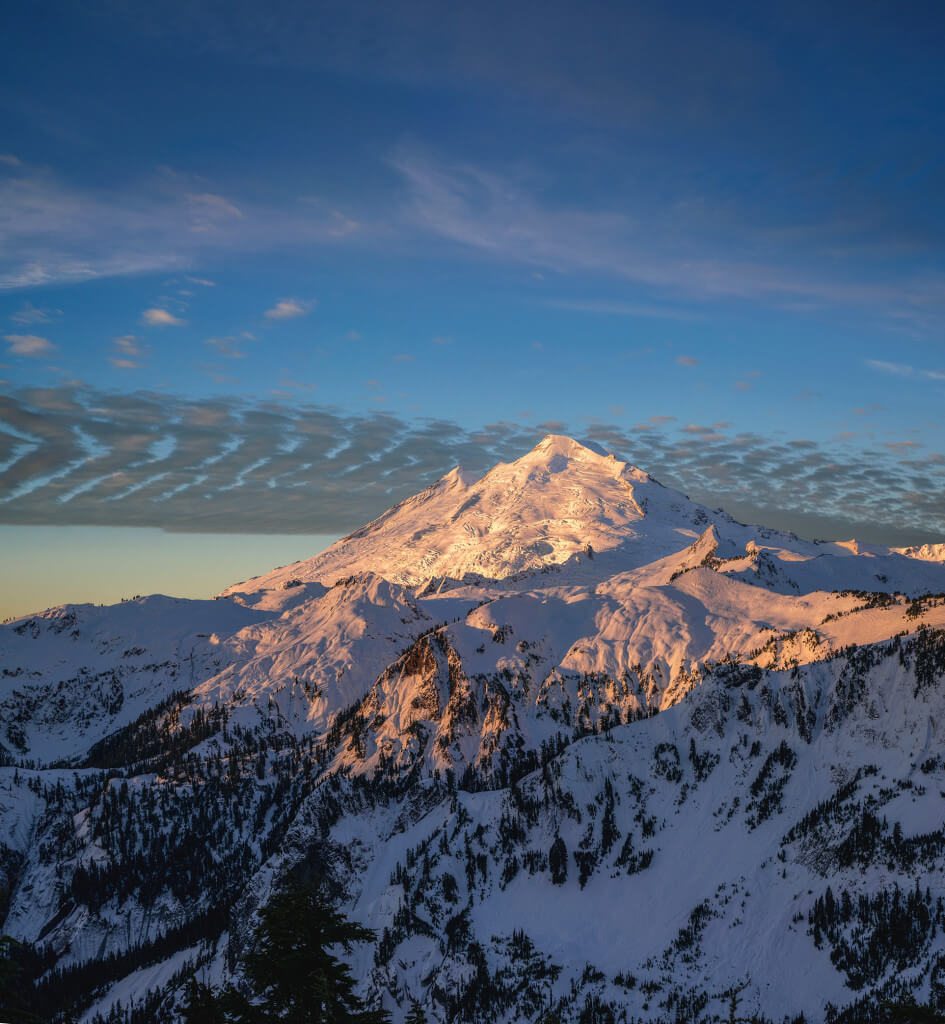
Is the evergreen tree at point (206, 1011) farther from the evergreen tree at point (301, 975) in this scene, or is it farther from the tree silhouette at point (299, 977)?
the evergreen tree at point (301, 975)

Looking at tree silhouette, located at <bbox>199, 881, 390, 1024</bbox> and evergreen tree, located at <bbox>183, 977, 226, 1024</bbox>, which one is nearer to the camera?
tree silhouette, located at <bbox>199, 881, 390, 1024</bbox>

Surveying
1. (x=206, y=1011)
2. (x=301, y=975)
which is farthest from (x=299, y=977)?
(x=206, y=1011)

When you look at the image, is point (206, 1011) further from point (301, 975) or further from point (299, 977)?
point (301, 975)

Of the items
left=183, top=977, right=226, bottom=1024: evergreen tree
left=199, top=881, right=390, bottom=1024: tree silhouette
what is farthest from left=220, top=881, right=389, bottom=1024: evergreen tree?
left=183, top=977, right=226, bottom=1024: evergreen tree

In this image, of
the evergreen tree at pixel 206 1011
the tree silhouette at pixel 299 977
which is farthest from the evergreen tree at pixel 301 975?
the evergreen tree at pixel 206 1011

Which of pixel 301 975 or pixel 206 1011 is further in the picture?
pixel 206 1011

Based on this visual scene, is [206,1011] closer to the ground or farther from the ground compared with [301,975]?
closer to the ground

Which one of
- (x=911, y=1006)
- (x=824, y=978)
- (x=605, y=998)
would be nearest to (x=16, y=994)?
(x=911, y=1006)

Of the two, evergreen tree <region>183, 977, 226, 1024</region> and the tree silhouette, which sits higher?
the tree silhouette

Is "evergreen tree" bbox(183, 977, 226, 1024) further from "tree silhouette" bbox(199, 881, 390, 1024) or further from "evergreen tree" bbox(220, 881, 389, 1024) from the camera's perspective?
"evergreen tree" bbox(220, 881, 389, 1024)

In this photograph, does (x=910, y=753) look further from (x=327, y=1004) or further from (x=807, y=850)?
(x=327, y=1004)

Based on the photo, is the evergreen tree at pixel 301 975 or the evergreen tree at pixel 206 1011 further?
the evergreen tree at pixel 206 1011
